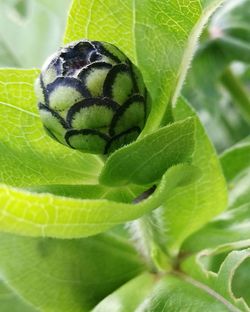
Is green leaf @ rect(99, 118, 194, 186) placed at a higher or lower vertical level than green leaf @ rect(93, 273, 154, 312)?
higher

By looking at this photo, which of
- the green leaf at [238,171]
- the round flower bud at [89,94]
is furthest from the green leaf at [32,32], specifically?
the round flower bud at [89,94]

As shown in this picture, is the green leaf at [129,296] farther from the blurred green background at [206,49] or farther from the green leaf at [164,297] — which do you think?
the blurred green background at [206,49]

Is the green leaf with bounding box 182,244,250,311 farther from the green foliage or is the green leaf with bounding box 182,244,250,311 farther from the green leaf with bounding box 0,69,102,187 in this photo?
the green leaf with bounding box 0,69,102,187

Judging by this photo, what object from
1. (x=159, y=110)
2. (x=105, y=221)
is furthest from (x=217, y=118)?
(x=105, y=221)

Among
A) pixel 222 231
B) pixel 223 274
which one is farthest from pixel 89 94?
pixel 222 231

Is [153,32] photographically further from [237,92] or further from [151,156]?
[237,92]

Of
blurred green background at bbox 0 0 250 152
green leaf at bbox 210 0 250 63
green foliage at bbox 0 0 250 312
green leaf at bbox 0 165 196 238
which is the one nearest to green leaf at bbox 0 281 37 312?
green foliage at bbox 0 0 250 312
